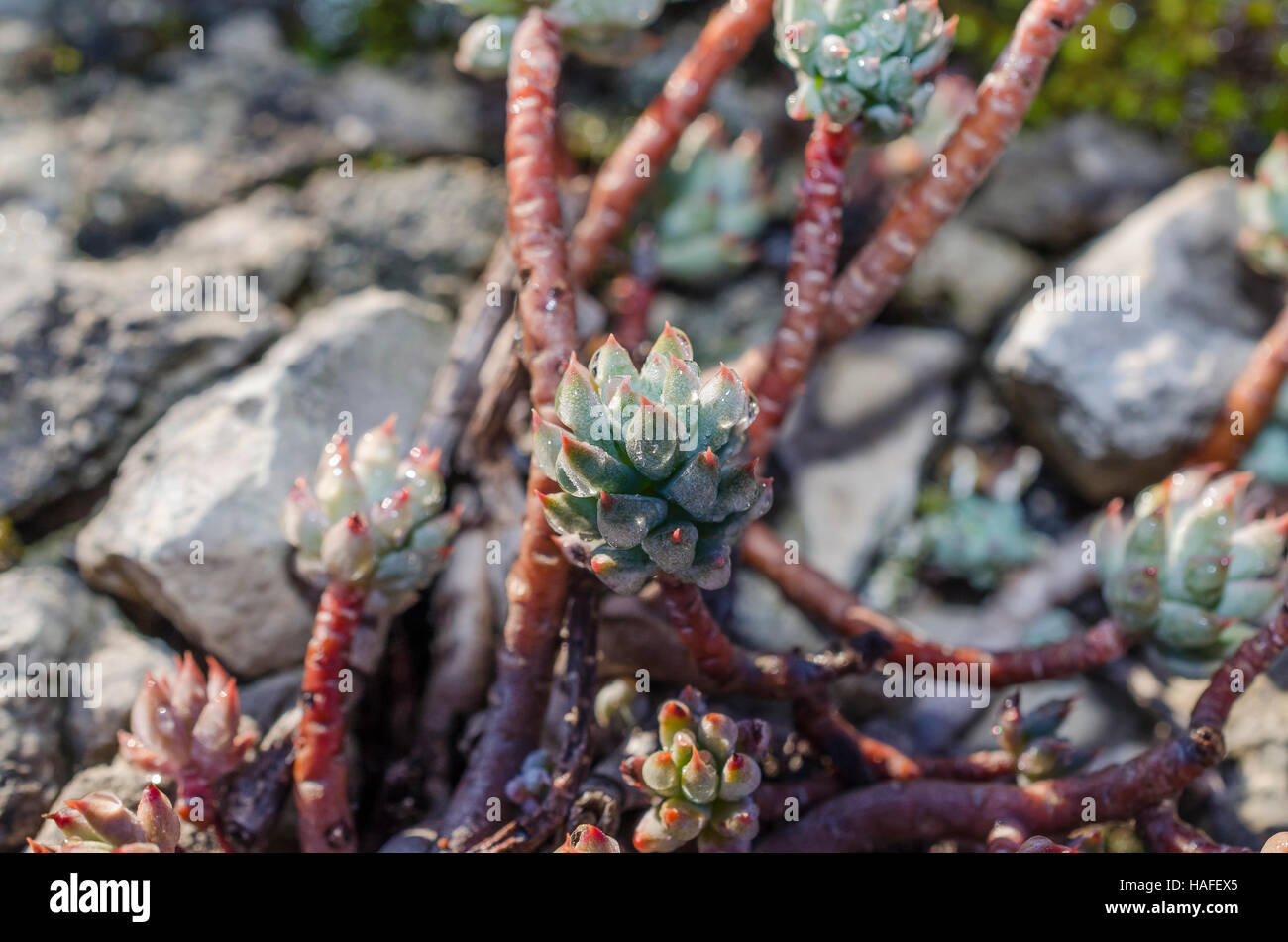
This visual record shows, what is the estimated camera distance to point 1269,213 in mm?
3299

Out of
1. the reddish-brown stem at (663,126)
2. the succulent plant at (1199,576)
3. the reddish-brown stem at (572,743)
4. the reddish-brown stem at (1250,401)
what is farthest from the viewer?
the reddish-brown stem at (1250,401)

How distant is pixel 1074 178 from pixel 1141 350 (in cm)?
86

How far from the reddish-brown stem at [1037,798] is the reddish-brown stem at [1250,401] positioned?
1.06 metres

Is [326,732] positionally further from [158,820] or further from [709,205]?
[709,205]

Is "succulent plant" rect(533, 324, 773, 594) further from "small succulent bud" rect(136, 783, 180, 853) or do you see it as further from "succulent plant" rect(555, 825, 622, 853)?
"small succulent bud" rect(136, 783, 180, 853)

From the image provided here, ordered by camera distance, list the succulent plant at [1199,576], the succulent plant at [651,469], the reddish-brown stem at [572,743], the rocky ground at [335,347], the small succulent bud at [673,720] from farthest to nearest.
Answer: the rocky ground at [335,347]
the succulent plant at [1199,576]
the reddish-brown stem at [572,743]
the small succulent bud at [673,720]
the succulent plant at [651,469]

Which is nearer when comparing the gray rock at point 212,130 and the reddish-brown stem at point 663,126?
the reddish-brown stem at point 663,126

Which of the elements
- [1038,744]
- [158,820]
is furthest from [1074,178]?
[158,820]

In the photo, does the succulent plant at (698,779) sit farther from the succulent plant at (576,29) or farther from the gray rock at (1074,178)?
the gray rock at (1074,178)

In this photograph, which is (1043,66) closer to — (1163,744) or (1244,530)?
(1244,530)

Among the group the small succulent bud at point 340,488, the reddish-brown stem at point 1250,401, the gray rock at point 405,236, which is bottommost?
the small succulent bud at point 340,488

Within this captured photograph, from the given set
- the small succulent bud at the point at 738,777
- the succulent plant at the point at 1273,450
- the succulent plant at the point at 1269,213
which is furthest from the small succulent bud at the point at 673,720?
the succulent plant at the point at 1269,213

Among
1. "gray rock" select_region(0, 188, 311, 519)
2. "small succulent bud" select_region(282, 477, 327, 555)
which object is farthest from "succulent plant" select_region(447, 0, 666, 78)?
"small succulent bud" select_region(282, 477, 327, 555)

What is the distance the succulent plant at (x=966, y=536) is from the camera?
10.9ft
